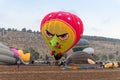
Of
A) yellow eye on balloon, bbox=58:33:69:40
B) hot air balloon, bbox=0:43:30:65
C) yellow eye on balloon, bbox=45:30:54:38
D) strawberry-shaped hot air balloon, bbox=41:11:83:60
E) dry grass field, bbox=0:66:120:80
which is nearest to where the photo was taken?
dry grass field, bbox=0:66:120:80

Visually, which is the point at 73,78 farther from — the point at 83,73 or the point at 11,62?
the point at 11,62

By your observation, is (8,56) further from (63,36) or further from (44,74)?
(44,74)

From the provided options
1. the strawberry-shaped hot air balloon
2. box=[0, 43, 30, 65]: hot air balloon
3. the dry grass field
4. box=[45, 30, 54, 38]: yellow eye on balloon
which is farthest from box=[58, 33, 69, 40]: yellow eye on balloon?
the dry grass field

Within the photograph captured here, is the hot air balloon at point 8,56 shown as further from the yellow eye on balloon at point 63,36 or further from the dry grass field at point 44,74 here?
the dry grass field at point 44,74

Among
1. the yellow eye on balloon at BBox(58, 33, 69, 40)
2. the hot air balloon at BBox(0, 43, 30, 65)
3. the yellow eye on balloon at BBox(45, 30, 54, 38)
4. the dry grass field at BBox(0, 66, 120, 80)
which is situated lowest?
the dry grass field at BBox(0, 66, 120, 80)

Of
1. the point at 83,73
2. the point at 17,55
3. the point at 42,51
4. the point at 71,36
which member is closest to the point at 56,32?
the point at 71,36

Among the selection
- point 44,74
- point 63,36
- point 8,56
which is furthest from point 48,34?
point 44,74

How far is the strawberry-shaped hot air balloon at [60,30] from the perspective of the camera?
36969 mm

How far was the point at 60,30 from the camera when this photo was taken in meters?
36.7

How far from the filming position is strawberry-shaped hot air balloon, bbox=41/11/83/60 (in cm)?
3697

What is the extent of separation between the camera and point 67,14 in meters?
38.3

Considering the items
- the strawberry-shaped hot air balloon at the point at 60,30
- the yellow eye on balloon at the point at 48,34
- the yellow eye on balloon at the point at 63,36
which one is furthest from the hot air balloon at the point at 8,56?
the yellow eye on balloon at the point at 63,36

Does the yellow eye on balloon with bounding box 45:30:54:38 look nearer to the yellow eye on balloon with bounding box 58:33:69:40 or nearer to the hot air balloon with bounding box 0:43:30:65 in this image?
the yellow eye on balloon with bounding box 58:33:69:40

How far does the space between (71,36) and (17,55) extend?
671cm
